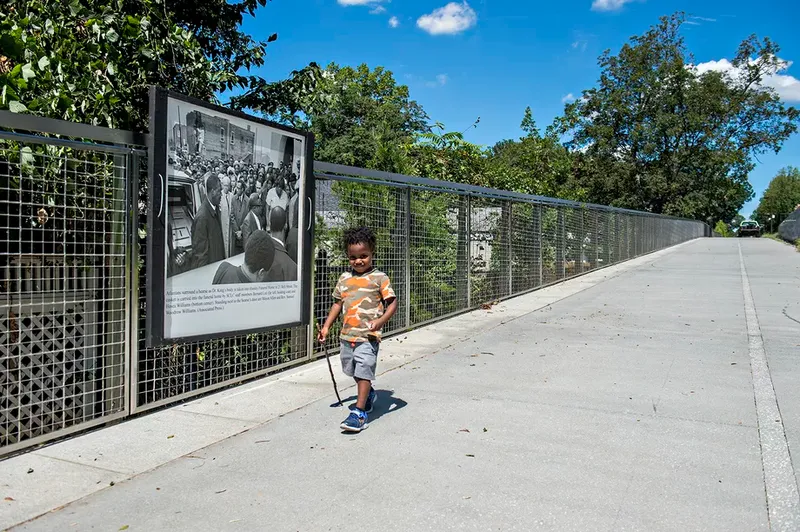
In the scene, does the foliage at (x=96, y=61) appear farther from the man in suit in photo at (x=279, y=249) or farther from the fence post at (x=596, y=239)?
the fence post at (x=596, y=239)

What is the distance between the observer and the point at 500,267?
11.4 metres

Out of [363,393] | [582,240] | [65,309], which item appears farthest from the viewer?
[582,240]

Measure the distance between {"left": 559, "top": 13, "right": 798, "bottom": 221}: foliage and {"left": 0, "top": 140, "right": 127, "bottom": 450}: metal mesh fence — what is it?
48173 millimetres

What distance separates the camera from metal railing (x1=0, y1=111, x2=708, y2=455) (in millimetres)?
3982

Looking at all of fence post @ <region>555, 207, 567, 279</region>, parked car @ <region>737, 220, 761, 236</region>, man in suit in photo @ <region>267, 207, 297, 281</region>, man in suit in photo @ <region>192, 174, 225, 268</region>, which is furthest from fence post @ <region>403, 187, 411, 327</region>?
parked car @ <region>737, 220, 761, 236</region>

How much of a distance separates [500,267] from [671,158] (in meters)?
43.7

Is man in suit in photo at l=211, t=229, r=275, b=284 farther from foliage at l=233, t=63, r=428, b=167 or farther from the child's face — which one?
foliage at l=233, t=63, r=428, b=167

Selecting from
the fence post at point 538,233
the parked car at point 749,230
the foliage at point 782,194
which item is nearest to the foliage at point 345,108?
the fence post at point 538,233

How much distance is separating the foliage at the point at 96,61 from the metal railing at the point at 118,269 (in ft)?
1.35

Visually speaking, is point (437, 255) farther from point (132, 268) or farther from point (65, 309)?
point (65, 309)

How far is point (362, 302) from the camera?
15.0 feet

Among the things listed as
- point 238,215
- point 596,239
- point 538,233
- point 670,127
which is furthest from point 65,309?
point 670,127

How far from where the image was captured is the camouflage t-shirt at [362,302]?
454 cm

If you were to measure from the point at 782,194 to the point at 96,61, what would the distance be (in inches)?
3759
